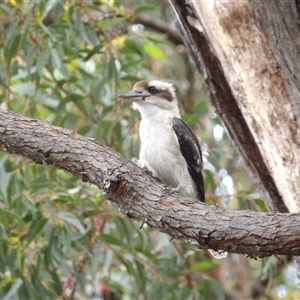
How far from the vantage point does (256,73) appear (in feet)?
9.16

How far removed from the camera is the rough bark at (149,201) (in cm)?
200

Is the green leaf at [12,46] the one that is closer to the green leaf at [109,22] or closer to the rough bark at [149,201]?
the green leaf at [109,22]

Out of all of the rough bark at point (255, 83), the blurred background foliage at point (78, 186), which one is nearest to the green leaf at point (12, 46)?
the blurred background foliage at point (78, 186)

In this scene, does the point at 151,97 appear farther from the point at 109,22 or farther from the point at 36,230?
the point at 36,230

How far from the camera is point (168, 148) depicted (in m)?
3.06

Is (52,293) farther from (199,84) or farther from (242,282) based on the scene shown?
(199,84)

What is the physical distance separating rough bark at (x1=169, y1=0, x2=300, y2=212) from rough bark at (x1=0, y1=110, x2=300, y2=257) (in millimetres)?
645

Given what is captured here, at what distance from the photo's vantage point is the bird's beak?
3162 mm

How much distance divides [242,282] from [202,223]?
283 cm

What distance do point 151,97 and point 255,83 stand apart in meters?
0.60

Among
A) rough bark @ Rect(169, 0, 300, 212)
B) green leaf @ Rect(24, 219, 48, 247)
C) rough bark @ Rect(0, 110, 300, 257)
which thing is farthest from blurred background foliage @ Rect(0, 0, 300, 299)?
rough bark @ Rect(0, 110, 300, 257)

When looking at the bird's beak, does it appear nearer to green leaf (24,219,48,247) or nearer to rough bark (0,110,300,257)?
green leaf (24,219,48,247)

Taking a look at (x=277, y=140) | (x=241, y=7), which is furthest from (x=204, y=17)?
(x=277, y=140)

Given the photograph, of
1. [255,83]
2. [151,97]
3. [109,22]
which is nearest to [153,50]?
[109,22]
